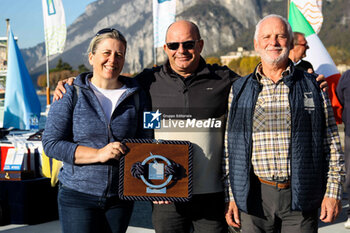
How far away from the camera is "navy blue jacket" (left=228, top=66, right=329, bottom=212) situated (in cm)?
245

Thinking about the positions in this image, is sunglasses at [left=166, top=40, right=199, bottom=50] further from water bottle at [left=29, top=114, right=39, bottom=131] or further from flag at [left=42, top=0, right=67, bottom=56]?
flag at [left=42, top=0, right=67, bottom=56]

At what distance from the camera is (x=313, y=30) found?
23.5 feet

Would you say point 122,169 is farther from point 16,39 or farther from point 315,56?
point 16,39

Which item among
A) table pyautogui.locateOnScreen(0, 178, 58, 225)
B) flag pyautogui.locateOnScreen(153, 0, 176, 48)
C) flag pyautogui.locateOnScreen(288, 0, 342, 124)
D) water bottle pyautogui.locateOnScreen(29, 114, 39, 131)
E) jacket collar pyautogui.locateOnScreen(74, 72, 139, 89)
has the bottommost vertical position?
table pyautogui.locateOnScreen(0, 178, 58, 225)

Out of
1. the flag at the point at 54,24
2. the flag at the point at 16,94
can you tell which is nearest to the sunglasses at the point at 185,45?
the flag at the point at 16,94

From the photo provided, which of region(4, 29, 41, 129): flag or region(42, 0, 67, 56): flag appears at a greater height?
region(42, 0, 67, 56): flag

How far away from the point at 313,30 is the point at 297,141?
5.27 meters

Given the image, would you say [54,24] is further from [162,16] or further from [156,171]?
[156,171]

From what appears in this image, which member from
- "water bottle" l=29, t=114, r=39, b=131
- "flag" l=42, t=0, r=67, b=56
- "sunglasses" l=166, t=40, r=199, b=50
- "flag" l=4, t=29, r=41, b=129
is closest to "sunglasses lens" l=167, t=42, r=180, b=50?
"sunglasses" l=166, t=40, r=199, b=50

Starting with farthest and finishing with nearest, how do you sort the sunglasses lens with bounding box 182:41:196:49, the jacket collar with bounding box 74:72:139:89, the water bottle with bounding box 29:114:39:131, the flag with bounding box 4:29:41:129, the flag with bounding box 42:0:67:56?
the flag with bounding box 42:0:67:56 → the flag with bounding box 4:29:41:129 → the water bottle with bounding box 29:114:39:131 → the sunglasses lens with bounding box 182:41:196:49 → the jacket collar with bounding box 74:72:139:89

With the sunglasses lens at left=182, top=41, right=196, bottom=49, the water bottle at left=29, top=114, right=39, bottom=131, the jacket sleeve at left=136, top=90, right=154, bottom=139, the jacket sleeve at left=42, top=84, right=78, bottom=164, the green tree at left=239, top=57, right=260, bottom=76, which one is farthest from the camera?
the green tree at left=239, top=57, right=260, bottom=76

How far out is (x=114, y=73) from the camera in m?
2.51

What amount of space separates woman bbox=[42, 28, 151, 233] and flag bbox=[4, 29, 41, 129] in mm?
7289

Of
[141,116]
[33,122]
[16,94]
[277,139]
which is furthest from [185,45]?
[16,94]
